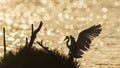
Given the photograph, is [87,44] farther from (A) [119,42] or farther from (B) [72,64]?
(A) [119,42]

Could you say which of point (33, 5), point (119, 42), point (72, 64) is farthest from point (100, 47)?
point (33, 5)

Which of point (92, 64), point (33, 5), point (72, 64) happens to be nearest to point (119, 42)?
point (92, 64)

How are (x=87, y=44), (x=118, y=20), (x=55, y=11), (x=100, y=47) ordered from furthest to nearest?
(x=55, y=11)
(x=118, y=20)
(x=100, y=47)
(x=87, y=44)

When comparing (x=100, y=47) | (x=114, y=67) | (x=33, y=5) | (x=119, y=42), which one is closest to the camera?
(x=114, y=67)

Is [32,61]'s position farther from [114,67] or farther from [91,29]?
[114,67]

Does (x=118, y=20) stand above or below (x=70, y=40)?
above

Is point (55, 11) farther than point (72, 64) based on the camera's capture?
Yes

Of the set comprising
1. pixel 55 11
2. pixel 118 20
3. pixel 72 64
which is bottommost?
pixel 72 64
